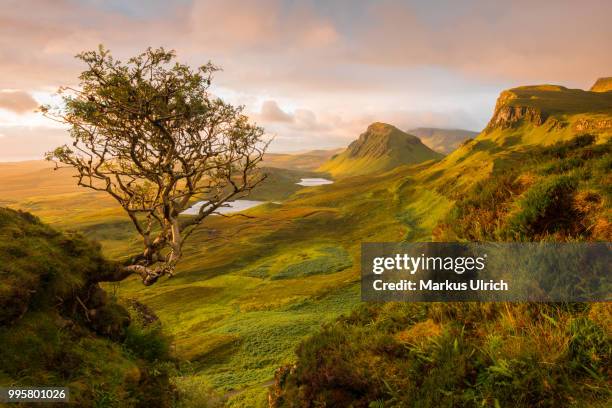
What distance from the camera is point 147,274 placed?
16.9m

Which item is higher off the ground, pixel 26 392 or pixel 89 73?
pixel 89 73

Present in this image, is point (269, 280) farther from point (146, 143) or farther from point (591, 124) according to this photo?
point (591, 124)

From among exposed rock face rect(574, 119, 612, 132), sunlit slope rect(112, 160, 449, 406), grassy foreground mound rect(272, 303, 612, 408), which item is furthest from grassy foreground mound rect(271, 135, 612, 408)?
exposed rock face rect(574, 119, 612, 132)

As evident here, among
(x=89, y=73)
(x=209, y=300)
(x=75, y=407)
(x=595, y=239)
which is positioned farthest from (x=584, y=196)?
(x=209, y=300)

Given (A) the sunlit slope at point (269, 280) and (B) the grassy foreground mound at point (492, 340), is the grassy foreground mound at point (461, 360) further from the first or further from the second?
(A) the sunlit slope at point (269, 280)

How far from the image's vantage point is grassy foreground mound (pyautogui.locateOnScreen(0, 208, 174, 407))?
28.7ft

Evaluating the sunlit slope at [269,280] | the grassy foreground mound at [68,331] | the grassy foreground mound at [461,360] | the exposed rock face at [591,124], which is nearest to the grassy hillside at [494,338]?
the grassy foreground mound at [461,360]

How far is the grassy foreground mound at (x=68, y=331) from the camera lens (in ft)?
28.7

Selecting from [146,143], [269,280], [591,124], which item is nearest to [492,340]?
[146,143]

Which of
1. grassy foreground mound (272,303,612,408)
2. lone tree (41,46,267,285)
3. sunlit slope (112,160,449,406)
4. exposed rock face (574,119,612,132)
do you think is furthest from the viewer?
exposed rock face (574,119,612,132)

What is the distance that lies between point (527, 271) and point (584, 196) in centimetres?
368

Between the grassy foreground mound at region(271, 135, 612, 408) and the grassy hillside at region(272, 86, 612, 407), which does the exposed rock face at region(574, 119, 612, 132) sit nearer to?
the grassy hillside at region(272, 86, 612, 407)

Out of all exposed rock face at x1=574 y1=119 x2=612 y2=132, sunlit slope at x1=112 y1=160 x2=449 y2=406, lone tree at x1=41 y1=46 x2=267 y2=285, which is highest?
exposed rock face at x1=574 y1=119 x2=612 y2=132

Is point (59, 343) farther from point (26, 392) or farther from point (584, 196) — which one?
point (584, 196)
